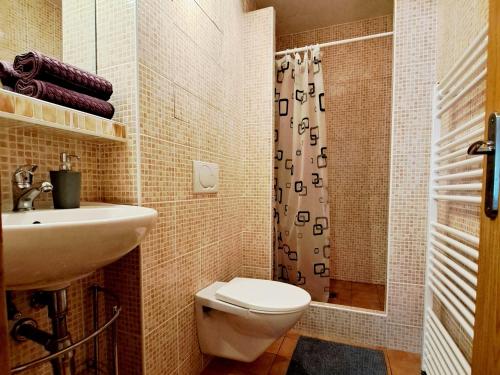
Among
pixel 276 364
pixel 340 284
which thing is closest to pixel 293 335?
pixel 276 364

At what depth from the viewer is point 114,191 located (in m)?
0.99

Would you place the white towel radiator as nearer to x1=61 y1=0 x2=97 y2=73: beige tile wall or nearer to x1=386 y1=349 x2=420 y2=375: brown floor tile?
x1=386 y1=349 x2=420 y2=375: brown floor tile

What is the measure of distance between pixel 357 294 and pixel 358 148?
1229mm

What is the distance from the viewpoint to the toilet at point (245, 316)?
3.74 ft

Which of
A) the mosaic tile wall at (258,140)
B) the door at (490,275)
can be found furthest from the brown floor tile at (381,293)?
the door at (490,275)

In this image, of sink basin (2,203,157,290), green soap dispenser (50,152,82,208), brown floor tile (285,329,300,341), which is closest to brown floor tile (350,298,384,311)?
brown floor tile (285,329,300,341)

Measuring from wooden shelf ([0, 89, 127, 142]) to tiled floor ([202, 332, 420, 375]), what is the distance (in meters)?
1.25

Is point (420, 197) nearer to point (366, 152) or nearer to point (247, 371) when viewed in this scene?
point (366, 152)

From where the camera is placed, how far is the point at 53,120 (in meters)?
0.74

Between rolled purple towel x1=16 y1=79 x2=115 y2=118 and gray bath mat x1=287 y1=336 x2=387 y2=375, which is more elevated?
rolled purple towel x1=16 y1=79 x2=115 y2=118

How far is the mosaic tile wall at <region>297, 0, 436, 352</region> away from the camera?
1.48 metres

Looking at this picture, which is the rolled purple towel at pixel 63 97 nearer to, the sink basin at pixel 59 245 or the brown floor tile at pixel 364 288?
the sink basin at pixel 59 245

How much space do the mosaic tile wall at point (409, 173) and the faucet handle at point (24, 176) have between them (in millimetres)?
1653

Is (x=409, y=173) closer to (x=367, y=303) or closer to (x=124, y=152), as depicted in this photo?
(x=367, y=303)
